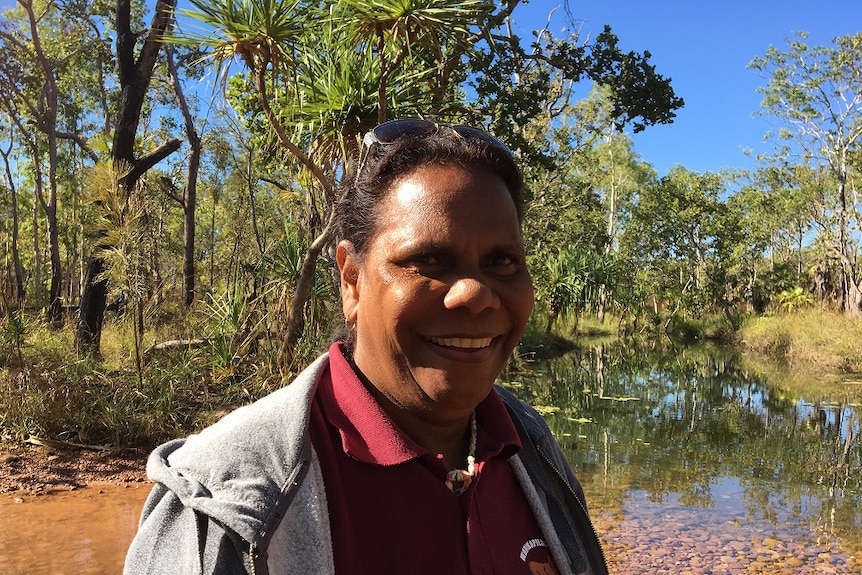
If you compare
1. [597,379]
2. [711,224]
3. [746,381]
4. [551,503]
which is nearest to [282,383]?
[551,503]

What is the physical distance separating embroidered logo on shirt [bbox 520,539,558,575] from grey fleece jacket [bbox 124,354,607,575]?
378mm

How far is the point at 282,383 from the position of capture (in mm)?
7156

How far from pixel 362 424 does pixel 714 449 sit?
884 centimetres

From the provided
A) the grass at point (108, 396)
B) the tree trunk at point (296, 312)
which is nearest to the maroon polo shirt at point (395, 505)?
the grass at point (108, 396)

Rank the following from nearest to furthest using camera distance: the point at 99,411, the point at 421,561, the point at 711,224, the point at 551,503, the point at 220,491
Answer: the point at 220,491 → the point at 421,561 → the point at 551,503 → the point at 99,411 → the point at 711,224

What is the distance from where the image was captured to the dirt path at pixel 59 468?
5.72 meters

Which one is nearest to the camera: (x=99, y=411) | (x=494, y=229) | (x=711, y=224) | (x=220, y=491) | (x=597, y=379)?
(x=220, y=491)

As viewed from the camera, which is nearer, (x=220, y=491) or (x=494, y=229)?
(x=220, y=491)

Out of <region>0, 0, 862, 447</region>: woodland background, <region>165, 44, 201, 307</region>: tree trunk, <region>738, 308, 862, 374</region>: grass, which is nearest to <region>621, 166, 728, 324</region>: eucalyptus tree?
<region>738, 308, 862, 374</region>: grass

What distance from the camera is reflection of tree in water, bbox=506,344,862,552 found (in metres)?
7.01

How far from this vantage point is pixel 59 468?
6.01 m

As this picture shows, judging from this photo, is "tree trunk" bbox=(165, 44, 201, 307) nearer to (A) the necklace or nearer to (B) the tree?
(B) the tree

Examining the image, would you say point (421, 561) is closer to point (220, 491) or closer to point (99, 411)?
point (220, 491)

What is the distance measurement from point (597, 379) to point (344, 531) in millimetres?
13767
